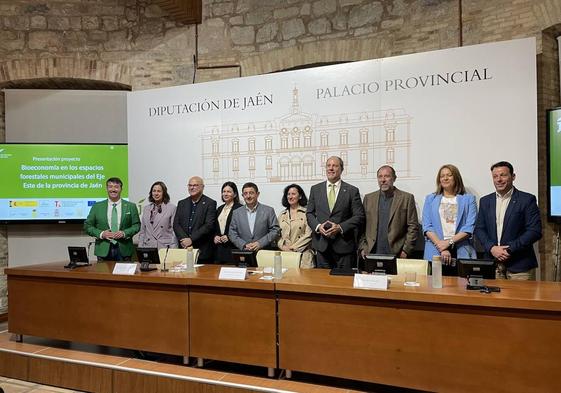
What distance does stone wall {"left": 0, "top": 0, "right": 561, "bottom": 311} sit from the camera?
585 centimetres

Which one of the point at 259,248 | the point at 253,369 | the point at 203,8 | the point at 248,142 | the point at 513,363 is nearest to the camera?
the point at 513,363

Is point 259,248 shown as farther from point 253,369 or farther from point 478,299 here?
point 478,299

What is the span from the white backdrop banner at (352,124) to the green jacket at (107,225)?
3.34 feet

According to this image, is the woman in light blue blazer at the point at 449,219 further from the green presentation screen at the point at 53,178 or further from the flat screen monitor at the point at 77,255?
the green presentation screen at the point at 53,178

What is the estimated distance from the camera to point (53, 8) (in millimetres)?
6715

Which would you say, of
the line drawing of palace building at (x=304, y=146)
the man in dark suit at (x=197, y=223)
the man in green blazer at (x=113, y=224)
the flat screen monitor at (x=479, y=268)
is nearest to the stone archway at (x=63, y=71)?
the line drawing of palace building at (x=304, y=146)

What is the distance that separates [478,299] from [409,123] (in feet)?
8.77

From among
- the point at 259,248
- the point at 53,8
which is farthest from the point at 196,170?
the point at 53,8

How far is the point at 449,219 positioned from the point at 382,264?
1435 mm

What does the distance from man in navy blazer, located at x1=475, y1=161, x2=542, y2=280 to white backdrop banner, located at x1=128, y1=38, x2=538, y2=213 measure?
1.60 feet

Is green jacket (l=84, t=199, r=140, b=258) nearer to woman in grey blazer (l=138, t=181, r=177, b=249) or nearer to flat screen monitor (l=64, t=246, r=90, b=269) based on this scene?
woman in grey blazer (l=138, t=181, r=177, b=249)

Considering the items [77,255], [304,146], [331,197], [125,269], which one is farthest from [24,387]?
[304,146]

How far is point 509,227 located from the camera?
149 inches

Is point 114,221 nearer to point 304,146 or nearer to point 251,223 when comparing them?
point 251,223
